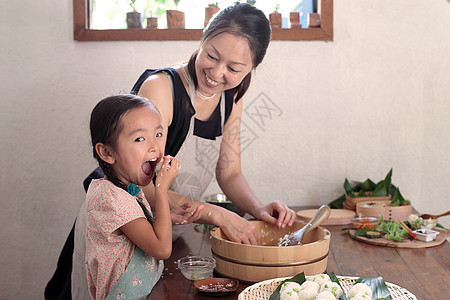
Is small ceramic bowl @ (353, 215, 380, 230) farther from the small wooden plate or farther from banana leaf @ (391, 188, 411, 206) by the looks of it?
the small wooden plate

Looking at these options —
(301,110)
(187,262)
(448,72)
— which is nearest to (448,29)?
(448,72)

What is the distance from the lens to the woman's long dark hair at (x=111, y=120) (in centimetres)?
134

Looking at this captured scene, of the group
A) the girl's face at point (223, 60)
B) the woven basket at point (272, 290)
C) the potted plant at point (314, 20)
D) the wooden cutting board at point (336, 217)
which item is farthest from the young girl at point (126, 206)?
the potted plant at point (314, 20)

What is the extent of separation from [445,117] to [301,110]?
2.55 ft

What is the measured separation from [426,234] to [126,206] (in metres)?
1.11

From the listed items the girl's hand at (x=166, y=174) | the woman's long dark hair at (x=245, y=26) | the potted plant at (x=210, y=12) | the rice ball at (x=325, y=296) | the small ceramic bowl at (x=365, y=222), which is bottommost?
the small ceramic bowl at (x=365, y=222)

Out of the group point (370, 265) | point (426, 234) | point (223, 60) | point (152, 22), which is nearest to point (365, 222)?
point (426, 234)

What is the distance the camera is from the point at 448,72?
104 inches

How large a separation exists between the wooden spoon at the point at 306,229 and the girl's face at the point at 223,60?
0.55 meters

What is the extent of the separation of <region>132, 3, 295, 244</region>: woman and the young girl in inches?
11.6

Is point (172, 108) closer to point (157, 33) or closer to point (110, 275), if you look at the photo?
point (110, 275)

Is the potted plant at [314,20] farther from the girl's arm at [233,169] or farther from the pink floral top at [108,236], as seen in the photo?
the pink floral top at [108,236]

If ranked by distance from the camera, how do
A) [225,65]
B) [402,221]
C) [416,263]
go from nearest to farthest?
[416,263] < [225,65] < [402,221]

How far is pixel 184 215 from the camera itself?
1.58 m
